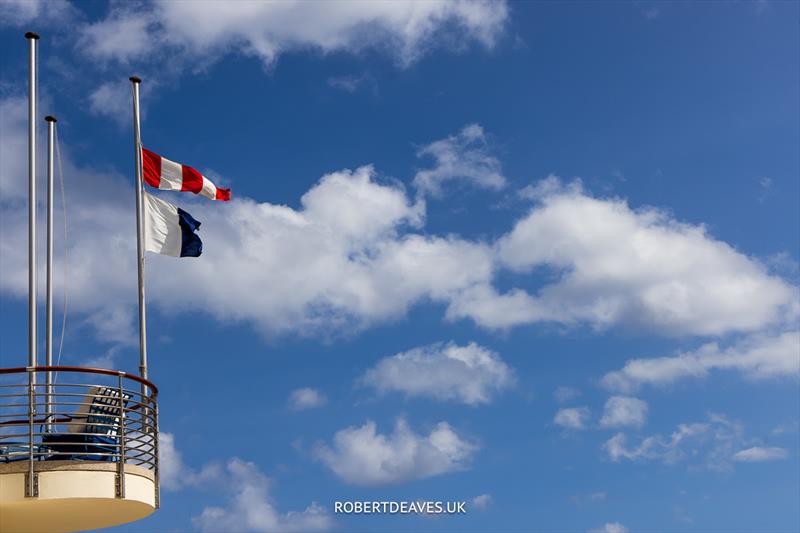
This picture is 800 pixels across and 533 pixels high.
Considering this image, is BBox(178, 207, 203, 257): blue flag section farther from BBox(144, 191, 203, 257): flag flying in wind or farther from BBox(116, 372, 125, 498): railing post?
BBox(116, 372, 125, 498): railing post

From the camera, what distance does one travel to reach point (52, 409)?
103ft

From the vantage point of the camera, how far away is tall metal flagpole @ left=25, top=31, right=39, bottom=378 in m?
35.4

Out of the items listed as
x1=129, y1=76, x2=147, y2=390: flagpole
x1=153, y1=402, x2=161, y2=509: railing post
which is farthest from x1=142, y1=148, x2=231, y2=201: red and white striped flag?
x1=153, y1=402, x2=161, y2=509: railing post

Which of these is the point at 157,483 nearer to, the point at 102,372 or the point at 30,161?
the point at 102,372

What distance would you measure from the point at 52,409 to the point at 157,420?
3.16m

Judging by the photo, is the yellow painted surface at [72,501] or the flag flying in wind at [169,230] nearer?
the yellow painted surface at [72,501]

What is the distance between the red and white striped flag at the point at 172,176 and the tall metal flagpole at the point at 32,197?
345 cm

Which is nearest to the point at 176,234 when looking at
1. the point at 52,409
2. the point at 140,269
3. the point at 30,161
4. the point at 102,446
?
the point at 140,269

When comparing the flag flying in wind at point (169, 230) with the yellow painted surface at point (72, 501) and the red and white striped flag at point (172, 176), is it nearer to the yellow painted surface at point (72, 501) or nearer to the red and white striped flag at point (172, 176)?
the red and white striped flag at point (172, 176)

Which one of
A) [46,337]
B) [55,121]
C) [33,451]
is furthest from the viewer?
[55,121]

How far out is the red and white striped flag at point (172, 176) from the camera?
127 ft

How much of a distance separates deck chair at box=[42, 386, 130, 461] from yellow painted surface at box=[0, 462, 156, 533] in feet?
1.22

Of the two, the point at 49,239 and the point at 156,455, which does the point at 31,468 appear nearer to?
the point at 156,455

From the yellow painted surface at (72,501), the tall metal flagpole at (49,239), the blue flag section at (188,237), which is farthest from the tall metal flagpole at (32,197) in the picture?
the yellow painted surface at (72,501)
